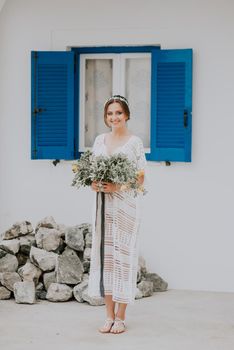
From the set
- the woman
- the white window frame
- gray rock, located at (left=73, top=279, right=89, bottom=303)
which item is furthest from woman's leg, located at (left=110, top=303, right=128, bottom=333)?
the white window frame

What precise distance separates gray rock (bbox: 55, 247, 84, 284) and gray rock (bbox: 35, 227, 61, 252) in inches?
7.4

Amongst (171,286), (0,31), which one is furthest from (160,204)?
(0,31)

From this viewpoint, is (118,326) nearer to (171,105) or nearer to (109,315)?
(109,315)

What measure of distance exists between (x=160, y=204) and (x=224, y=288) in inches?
42.7

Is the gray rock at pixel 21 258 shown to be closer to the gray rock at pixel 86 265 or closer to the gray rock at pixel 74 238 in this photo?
the gray rock at pixel 74 238

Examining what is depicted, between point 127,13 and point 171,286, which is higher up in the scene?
point 127,13

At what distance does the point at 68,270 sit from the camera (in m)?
7.77

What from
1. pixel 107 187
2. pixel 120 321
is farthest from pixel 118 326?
pixel 107 187

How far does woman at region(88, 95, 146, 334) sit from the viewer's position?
6.34 m

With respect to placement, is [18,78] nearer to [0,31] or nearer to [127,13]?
[0,31]

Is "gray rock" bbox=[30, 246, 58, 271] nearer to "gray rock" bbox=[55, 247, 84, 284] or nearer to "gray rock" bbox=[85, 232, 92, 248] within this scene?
"gray rock" bbox=[55, 247, 84, 284]

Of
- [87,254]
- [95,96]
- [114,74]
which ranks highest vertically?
[114,74]

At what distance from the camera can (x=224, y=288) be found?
27.5ft

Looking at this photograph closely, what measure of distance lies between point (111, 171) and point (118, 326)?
1.25 metres
